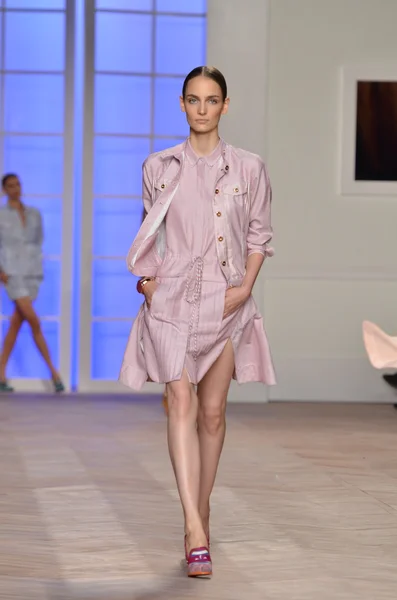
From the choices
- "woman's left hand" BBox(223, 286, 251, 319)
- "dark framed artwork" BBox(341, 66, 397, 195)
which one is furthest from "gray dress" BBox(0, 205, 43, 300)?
"woman's left hand" BBox(223, 286, 251, 319)

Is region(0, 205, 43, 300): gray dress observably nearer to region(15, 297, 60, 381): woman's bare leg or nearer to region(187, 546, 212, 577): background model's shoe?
region(15, 297, 60, 381): woman's bare leg

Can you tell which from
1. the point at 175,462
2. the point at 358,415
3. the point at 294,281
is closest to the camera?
the point at 175,462

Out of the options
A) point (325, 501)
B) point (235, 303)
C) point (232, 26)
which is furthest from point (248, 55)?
point (235, 303)

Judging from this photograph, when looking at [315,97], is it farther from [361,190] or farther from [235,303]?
[235,303]

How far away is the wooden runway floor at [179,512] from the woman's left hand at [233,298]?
0.74 meters

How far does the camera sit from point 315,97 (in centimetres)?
877

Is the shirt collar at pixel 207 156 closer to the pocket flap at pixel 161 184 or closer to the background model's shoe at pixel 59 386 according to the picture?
the pocket flap at pixel 161 184

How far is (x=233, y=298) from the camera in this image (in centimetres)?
352

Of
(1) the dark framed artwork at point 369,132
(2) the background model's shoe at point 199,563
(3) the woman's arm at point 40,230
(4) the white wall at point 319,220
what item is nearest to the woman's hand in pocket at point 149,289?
(2) the background model's shoe at point 199,563

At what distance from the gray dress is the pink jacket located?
5.43 metres

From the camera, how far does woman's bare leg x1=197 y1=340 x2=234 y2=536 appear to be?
141 inches

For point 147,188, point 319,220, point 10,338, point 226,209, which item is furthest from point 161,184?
point 10,338

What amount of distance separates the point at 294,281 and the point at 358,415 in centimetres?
119

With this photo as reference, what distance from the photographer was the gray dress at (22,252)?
8938mm
